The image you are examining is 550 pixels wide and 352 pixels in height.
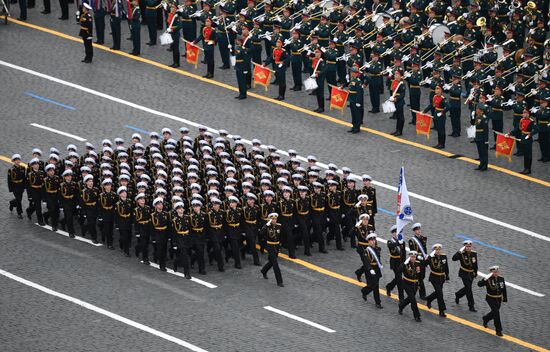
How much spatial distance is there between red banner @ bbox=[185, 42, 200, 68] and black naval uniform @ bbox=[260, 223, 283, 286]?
51.6 ft

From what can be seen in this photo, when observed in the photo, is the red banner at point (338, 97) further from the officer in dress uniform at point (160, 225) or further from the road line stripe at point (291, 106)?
the officer in dress uniform at point (160, 225)

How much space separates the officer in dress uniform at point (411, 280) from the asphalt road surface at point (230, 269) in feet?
1.54

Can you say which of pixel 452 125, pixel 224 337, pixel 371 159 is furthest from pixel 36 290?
pixel 452 125

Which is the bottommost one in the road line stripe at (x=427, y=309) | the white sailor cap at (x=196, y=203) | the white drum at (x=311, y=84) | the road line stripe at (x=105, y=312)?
the road line stripe at (x=427, y=309)

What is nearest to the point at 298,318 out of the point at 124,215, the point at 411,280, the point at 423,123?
the point at 411,280

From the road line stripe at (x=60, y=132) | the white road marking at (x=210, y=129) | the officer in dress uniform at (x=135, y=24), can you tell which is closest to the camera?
the white road marking at (x=210, y=129)

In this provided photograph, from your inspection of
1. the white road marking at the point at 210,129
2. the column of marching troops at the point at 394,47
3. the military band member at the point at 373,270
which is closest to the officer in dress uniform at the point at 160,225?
the military band member at the point at 373,270

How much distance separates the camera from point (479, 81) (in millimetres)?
54312

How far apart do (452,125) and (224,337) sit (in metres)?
16.8

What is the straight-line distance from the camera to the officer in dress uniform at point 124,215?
44.9 m

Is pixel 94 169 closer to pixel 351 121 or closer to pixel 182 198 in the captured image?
pixel 182 198

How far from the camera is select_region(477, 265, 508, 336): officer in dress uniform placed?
41094 mm

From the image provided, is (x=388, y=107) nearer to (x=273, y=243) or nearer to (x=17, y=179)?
(x=273, y=243)

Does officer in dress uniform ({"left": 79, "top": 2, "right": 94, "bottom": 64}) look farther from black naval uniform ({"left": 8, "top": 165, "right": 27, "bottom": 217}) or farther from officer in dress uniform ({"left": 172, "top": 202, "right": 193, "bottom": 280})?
officer in dress uniform ({"left": 172, "top": 202, "right": 193, "bottom": 280})
